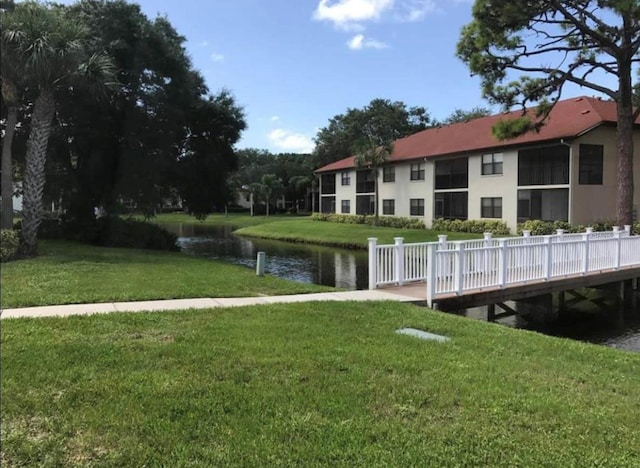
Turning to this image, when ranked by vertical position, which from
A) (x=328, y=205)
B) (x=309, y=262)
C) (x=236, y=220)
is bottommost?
(x=309, y=262)

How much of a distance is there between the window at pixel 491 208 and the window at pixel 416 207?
6.48 meters

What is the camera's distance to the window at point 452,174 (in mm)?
36688

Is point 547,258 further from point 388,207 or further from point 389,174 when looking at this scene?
point 389,174

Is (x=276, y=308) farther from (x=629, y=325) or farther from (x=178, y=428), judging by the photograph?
(x=629, y=325)

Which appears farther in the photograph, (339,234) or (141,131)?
(339,234)

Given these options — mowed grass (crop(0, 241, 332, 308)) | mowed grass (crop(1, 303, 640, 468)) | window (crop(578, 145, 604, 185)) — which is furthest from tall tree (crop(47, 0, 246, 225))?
window (crop(578, 145, 604, 185))

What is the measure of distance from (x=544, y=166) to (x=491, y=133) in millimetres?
3545

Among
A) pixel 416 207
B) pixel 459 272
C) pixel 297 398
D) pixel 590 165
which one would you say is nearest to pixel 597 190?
pixel 590 165

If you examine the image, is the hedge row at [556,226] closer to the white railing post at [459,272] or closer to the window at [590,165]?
the window at [590,165]

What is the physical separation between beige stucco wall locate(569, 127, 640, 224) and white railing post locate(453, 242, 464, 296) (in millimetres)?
20396

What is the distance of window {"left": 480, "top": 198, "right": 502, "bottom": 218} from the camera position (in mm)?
33781

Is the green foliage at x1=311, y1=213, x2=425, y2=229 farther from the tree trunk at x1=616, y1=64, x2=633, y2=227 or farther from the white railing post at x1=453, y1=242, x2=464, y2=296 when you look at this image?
the white railing post at x1=453, y1=242, x2=464, y2=296

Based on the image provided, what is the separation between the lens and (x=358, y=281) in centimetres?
1933

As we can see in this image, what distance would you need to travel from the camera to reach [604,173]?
3008 cm
